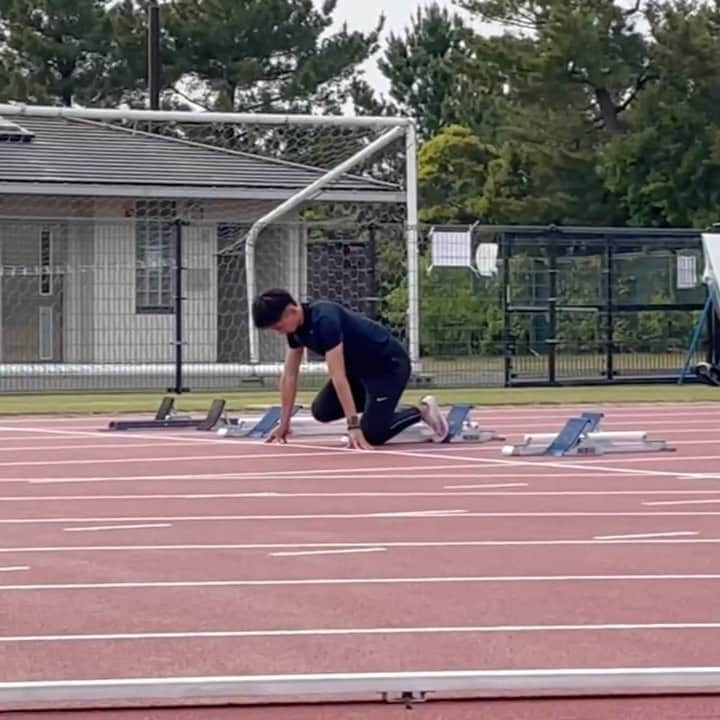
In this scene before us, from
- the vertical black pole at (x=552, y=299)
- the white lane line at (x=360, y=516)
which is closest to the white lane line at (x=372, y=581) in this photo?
the white lane line at (x=360, y=516)

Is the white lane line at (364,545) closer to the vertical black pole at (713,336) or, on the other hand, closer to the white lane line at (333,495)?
the white lane line at (333,495)

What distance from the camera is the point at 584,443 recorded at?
15453mm

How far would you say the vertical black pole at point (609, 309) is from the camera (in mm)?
27422

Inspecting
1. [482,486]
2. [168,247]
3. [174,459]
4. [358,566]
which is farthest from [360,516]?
[168,247]

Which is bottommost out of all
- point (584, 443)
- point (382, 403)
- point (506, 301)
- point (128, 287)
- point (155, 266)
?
point (584, 443)

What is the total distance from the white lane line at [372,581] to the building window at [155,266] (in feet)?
57.9

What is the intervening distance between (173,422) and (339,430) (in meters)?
1.88

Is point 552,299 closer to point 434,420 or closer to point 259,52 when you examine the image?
point 434,420

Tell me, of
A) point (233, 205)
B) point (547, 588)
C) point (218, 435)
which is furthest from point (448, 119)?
point (547, 588)

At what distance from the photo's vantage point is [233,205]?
3144 centimetres

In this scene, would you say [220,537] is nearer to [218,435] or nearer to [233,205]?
[218,435]

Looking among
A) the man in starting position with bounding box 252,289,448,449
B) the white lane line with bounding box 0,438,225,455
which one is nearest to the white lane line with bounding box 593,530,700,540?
the man in starting position with bounding box 252,289,448,449

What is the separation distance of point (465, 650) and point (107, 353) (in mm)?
20551

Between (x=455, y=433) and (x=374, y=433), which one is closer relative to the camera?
(x=374, y=433)
